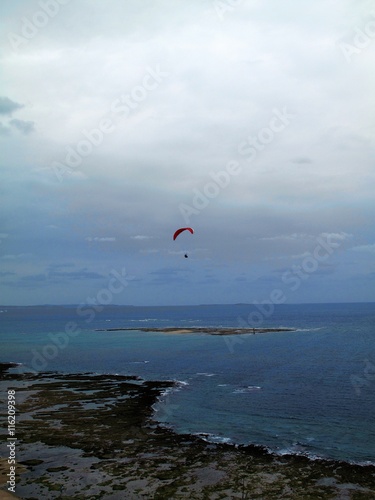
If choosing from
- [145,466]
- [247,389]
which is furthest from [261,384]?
[145,466]

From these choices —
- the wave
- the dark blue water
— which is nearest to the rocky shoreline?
the dark blue water

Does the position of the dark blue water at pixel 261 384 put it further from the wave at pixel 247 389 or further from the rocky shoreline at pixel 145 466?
the rocky shoreline at pixel 145 466

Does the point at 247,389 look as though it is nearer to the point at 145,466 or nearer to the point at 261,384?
the point at 261,384

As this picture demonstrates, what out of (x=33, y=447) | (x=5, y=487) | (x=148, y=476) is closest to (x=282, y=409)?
(x=148, y=476)

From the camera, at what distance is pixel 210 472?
24.2 meters

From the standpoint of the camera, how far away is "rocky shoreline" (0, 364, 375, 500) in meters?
21.8

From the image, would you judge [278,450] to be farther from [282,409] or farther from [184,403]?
[184,403]

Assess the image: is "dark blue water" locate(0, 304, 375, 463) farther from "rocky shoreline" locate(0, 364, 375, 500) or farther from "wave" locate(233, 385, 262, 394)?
"rocky shoreline" locate(0, 364, 375, 500)

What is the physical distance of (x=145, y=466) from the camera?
25.0 m

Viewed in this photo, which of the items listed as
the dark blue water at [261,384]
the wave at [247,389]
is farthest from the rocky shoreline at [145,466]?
the wave at [247,389]

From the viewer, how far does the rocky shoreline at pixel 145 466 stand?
21812mm

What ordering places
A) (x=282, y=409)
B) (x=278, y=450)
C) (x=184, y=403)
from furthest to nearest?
(x=184, y=403), (x=282, y=409), (x=278, y=450)

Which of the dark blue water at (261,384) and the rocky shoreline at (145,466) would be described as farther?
the dark blue water at (261,384)

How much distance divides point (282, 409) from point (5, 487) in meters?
23.2
